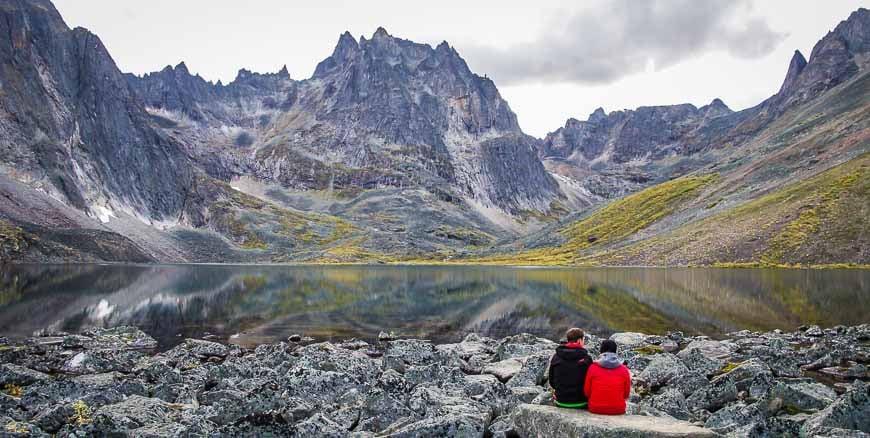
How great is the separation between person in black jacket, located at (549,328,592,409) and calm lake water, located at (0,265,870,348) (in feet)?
103

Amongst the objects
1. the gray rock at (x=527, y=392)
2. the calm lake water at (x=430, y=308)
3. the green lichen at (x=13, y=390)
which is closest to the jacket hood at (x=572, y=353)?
A: the gray rock at (x=527, y=392)

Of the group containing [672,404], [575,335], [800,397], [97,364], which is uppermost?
[575,335]

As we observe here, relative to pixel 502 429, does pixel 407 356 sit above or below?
below

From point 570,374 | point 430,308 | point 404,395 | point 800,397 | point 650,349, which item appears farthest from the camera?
point 430,308

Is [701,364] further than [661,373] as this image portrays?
Yes

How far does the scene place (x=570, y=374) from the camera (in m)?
12.2

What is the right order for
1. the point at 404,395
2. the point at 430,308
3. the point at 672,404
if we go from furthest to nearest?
the point at 430,308 < the point at 404,395 < the point at 672,404

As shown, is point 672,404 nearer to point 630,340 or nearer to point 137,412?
point 137,412

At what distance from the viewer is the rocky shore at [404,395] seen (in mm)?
12953

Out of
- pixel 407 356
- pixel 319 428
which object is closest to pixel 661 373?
pixel 407 356

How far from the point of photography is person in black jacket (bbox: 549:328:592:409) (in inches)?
477

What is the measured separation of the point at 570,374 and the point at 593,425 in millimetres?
1767

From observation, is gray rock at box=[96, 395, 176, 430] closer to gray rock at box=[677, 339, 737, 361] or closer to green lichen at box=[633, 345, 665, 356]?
gray rock at box=[677, 339, 737, 361]

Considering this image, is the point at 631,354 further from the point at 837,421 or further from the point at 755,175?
the point at 755,175
